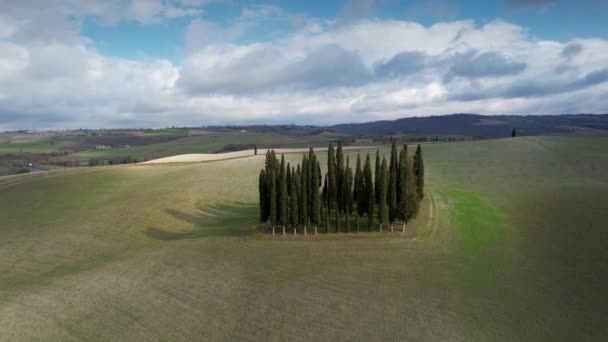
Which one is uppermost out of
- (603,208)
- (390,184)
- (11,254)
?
(390,184)

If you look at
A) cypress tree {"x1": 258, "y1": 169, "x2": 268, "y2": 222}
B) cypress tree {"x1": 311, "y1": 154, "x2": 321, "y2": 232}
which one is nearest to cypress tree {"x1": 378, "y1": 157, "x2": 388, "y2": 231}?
cypress tree {"x1": 311, "y1": 154, "x2": 321, "y2": 232}

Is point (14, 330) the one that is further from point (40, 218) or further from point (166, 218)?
point (40, 218)

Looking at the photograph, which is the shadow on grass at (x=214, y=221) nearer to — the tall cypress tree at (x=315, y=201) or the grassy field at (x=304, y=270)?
the grassy field at (x=304, y=270)

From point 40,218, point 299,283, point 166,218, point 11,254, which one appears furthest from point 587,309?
point 40,218

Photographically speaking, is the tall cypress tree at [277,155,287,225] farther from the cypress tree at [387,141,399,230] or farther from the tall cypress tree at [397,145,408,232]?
the tall cypress tree at [397,145,408,232]

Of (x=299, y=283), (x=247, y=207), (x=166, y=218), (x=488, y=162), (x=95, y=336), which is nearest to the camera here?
(x=95, y=336)

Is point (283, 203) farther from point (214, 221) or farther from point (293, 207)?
point (214, 221)
